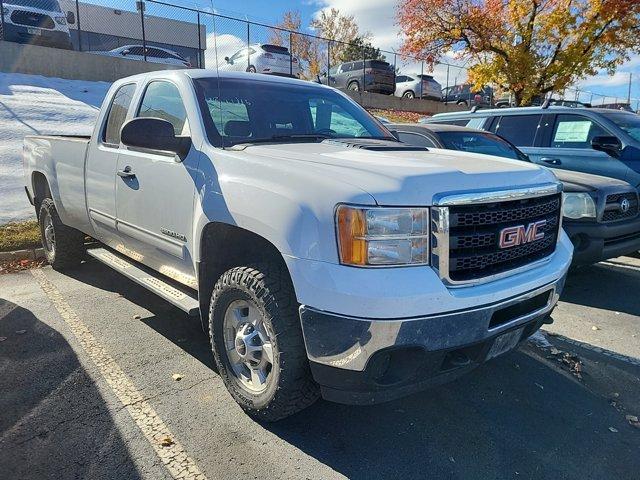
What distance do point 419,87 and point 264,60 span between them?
8.50 metres

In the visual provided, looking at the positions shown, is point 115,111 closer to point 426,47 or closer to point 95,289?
point 95,289

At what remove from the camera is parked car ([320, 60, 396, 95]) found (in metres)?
21.8

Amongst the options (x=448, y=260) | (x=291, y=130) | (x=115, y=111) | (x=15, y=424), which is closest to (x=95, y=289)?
(x=115, y=111)

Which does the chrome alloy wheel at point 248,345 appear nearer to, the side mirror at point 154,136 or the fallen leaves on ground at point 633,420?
the side mirror at point 154,136

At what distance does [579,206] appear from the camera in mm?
5148

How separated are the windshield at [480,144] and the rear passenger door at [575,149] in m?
1.03

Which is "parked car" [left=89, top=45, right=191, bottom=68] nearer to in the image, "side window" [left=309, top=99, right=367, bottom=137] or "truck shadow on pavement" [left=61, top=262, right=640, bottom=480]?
"side window" [left=309, top=99, right=367, bottom=137]

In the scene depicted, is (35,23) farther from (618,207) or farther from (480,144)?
(618,207)

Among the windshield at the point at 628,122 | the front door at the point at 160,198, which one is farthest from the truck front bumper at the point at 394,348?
the windshield at the point at 628,122

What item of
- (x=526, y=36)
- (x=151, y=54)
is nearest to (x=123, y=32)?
(x=151, y=54)

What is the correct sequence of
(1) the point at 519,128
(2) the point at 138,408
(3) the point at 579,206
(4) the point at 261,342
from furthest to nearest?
(1) the point at 519,128, (3) the point at 579,206, (2) the point at 138,408, (4) the point at 261,342

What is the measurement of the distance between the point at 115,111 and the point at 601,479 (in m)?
4.32

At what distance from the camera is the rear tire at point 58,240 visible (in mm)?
5445

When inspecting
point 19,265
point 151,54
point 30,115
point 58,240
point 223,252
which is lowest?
point 19,265
